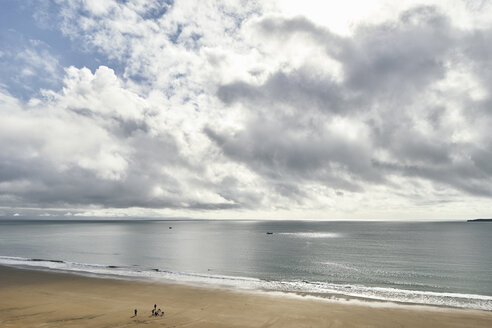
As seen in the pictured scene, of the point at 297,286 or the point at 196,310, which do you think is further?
the point at 297,286

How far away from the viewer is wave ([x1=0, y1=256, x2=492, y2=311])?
4066 cm

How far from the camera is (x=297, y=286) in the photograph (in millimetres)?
49156

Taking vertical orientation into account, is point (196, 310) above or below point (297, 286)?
above

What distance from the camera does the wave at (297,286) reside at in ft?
133

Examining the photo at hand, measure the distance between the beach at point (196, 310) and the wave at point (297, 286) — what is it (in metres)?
3.83

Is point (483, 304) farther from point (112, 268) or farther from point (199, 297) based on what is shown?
point (112, 268)

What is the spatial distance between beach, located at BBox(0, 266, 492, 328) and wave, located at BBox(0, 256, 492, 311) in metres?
3.83

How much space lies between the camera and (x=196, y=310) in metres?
35.8

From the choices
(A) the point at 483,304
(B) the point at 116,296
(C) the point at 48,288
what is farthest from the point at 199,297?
(A) the point at 483,304

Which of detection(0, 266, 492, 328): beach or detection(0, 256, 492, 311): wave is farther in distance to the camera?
detection(0, 256, 492, 311): wave

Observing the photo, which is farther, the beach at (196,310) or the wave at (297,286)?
the wave at (297,286)

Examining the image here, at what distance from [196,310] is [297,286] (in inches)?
800

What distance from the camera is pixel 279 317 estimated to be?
33000 mm

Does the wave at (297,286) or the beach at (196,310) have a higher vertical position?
the beach at (196,310)
